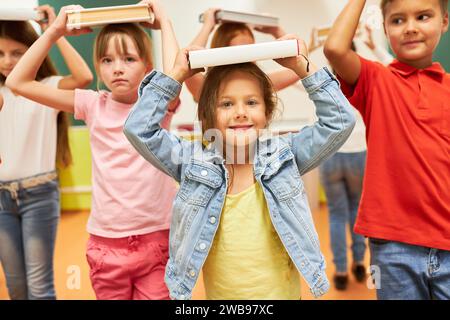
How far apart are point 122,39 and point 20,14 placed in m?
0.24

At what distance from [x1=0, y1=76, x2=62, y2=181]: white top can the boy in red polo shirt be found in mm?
755

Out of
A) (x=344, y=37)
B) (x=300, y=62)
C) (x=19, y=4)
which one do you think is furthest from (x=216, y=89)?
(x=19, y=4)

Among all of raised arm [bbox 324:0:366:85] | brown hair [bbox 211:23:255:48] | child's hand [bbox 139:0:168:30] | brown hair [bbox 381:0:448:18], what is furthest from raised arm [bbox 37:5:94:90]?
brown hair [bbox 381:0:448:18]

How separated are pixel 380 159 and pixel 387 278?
0.28 metres

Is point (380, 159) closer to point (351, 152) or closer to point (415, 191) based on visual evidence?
point (415, 191)

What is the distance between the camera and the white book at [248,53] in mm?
807

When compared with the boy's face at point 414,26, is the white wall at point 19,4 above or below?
above

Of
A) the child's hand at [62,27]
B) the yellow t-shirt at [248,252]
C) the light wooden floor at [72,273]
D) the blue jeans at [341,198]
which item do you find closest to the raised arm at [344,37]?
the yellow t-shirt at [248,252]

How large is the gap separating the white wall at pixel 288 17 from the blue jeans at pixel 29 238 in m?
0.52

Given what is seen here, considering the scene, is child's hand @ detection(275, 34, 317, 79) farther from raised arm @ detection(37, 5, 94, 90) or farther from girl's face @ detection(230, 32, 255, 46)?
raised arm @ detection(37, 5, 94, 90)

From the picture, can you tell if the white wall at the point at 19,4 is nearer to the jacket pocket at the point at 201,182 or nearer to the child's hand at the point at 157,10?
the child's hand at the point at 157,10

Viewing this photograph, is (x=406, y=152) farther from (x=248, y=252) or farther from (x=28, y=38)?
(x=28, y=38)

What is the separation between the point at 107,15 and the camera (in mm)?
906

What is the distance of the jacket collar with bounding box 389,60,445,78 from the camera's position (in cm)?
99
